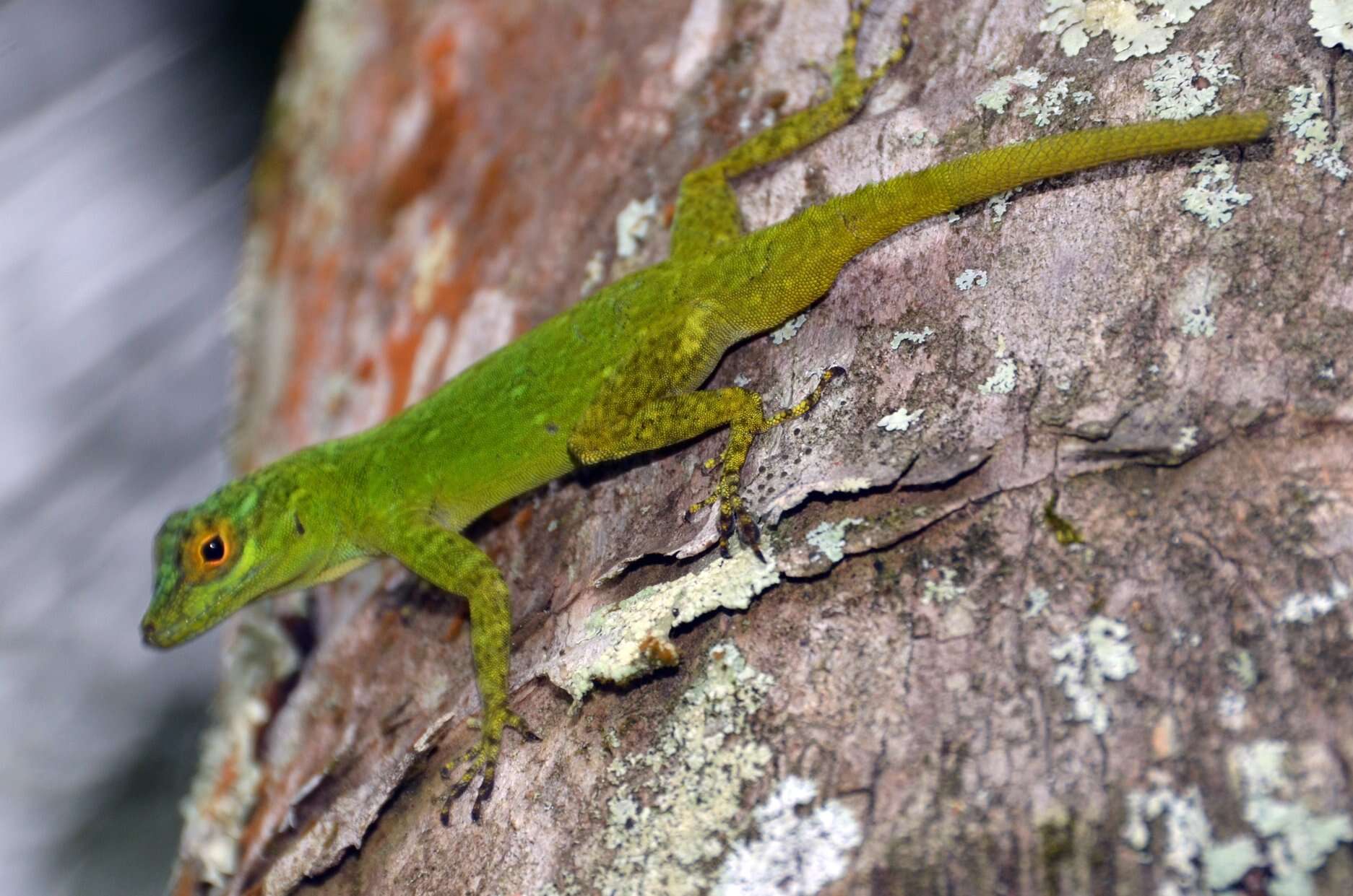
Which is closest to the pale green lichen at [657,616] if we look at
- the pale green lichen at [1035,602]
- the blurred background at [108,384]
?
the pale green lichen at [1035,602]

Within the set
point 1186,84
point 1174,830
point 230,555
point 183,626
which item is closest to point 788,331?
point 1186,84

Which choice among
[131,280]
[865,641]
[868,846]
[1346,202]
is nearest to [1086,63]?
[1346,202]

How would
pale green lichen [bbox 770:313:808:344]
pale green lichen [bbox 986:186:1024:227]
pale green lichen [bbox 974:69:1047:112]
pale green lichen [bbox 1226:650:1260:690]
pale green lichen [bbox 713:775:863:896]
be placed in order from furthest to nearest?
pale green lichen [bbox 770:313:808:344] → pale green lichen [bbox 974:69:1047:112] → pale green lichen [bbox 986:186:1024:227] → pale green lichen [bbox 713:775:863:896] → pale green lichen [bbox 1226:650:1260:690]

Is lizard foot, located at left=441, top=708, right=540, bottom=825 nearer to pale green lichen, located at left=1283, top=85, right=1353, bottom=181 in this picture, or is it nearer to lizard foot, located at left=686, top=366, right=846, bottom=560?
lizard foot, located at left=686, top=366, right=846, bottom=560

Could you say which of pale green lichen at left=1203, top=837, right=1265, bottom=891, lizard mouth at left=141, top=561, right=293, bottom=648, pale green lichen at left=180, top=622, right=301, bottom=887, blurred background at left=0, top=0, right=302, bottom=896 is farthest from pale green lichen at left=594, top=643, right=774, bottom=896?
blurred background at left=0, top=0, right=302, bottom=896

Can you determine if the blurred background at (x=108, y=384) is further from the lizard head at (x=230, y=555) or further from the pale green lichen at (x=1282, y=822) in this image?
the pale green lichen at (x=1282, y=822)

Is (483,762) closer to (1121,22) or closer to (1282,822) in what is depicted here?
(1282,822)
